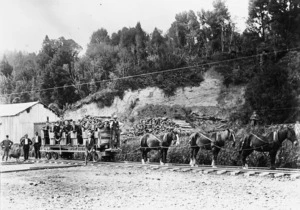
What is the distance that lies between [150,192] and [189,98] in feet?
98.2

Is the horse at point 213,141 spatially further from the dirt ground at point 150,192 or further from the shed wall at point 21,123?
the shed wall at point 21,123

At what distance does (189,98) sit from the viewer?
3925cm

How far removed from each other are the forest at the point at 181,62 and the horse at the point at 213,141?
41.7 feet

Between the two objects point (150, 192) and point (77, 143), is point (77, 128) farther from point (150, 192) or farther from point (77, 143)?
point (150, 192)

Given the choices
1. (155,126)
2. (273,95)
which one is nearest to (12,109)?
(155,126)

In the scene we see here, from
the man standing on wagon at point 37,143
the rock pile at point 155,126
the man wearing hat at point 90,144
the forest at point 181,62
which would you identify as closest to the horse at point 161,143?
the man wearing hat at point 90,144

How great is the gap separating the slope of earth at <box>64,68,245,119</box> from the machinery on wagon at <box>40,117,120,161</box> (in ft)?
55.1

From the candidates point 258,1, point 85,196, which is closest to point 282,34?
point 258,1

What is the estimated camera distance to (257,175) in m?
12.5

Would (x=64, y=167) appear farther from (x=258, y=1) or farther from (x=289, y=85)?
(x=258, y=1)

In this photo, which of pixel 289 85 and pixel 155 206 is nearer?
pixel 155 206

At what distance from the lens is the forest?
29062mm

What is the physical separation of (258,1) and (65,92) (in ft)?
95.9

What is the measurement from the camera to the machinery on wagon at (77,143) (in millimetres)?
19625
